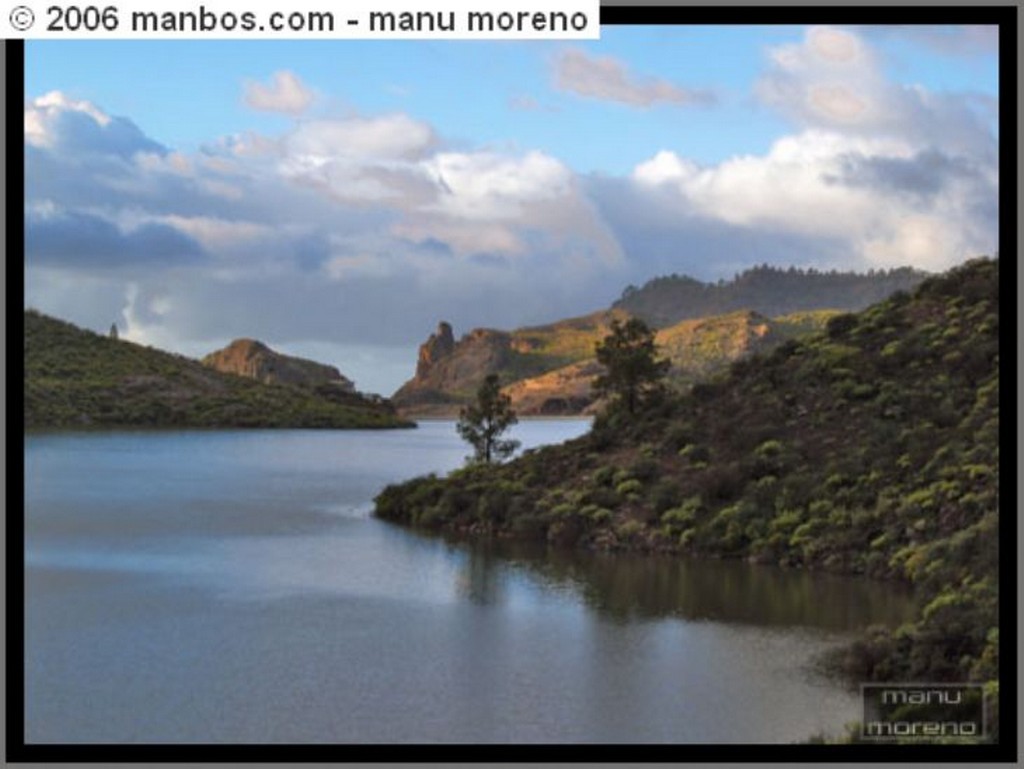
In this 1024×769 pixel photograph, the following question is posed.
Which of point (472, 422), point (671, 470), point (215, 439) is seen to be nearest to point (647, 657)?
point (671, 470)

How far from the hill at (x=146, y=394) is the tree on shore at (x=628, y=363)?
2023 inches

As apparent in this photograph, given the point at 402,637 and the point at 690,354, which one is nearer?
the point at 402,637

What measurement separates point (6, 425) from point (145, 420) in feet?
271

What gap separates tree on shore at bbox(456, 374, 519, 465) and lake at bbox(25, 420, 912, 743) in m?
5.17

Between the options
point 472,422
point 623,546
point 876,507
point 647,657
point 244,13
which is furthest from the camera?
point 472,422

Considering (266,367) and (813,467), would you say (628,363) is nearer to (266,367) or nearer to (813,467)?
(813,467)

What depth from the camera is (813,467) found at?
1425 inches

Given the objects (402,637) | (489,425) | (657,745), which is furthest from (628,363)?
(657,745)

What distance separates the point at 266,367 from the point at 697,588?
85.6 meters

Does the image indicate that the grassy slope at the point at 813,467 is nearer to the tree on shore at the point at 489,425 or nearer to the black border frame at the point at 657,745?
the tree on shore at the point at 489,425

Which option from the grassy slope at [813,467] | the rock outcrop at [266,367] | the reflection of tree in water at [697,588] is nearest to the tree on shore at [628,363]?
the grassy slope at [813,467]

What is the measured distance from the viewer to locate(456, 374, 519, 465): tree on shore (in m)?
45.4

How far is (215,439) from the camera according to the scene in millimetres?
86750

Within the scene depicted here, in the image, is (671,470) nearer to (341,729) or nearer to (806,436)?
(806,436)
